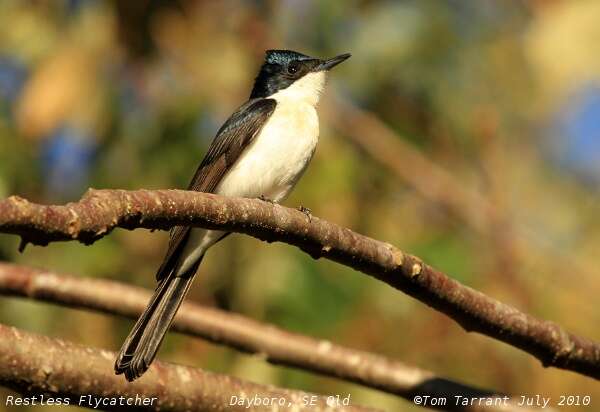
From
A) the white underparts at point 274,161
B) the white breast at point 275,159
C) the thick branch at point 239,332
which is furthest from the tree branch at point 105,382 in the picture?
the white breast at point 275,159

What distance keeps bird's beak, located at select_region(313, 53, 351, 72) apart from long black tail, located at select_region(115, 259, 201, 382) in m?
1.40

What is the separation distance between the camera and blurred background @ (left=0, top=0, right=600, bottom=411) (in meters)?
Result: 4.34

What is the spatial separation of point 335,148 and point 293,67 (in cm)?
82

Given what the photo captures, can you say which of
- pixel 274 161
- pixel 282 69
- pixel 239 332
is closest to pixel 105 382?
pixel 239 332

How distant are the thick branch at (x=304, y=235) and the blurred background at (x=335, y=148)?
71 cm

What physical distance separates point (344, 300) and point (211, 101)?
148 centimetres

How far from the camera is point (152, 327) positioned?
3.66 metres

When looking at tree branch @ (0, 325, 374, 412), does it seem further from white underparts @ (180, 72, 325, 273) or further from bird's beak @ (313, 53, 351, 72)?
bird's beak @ (313, 53, 351, 72)

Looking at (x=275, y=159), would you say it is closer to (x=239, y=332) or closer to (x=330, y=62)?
(x=330, y=62)

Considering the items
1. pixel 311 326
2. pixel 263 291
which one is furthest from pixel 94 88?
pixel 311 326

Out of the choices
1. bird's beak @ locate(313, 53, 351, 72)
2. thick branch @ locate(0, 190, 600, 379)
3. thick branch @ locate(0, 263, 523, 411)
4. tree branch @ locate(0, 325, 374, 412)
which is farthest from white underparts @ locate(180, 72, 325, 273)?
thick branch @ locate(0, 190, 600, 379)

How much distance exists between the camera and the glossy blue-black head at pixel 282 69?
5.43 metres

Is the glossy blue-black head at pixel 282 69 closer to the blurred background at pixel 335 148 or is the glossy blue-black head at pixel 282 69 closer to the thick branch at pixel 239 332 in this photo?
the blurred background at pixel 335 148

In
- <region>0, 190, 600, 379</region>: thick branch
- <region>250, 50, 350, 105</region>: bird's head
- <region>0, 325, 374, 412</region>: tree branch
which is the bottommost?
<region>0, 325, 374, 412</region>: tree branch
